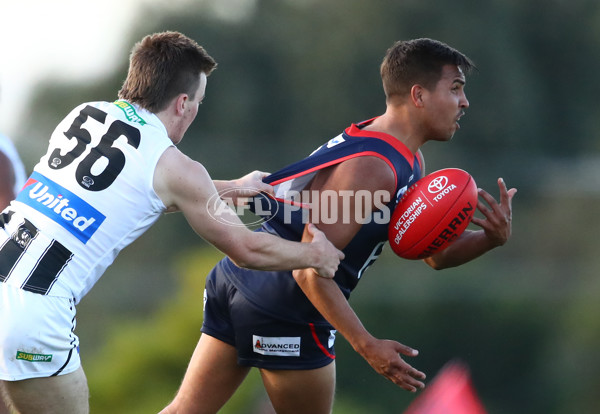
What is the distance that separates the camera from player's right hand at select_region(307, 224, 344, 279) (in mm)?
4035

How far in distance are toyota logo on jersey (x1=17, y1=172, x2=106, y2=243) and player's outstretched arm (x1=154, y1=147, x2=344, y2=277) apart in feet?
0.97

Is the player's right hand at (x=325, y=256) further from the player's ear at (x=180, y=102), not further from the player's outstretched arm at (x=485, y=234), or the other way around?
the player's outstretched arm at (x=485, y=234)

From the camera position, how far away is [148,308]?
15875 mm

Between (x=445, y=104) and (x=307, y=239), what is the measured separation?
3.27 ft

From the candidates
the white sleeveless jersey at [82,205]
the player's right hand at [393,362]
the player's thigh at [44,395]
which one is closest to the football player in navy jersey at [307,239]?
the player's right hand at [393,362]

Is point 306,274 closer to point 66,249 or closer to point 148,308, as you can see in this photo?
point 66,249

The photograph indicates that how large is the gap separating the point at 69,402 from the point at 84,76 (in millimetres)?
21368

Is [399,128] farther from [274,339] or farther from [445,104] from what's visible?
Answer: [274,339]

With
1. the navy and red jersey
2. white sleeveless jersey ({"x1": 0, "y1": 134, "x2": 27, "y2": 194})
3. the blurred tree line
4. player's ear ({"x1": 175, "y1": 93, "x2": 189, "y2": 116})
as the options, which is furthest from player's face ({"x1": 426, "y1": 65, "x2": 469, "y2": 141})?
the blurred tree line

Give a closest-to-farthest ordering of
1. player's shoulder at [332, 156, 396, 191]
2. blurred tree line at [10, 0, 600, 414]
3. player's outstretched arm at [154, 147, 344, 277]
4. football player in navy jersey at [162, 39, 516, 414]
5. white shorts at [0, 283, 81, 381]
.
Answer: white shorts at [0, 283, 81, 381], player's outstretched arm at [154, 147, 344, 277], player's shoulder at [332, 156, 396, 191], football player in navy jersey at [162, 39, 516, 414], blurred tree line at [10, 0, 600, 414]

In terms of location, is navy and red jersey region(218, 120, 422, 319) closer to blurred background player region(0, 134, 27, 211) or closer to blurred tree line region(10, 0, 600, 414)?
blurred background player region(0, 134, 27, 211)

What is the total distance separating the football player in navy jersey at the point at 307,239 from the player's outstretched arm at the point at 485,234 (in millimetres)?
10

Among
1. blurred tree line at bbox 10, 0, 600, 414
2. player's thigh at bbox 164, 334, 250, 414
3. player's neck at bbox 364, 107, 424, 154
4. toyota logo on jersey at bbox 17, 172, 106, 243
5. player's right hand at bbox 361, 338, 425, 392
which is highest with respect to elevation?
player's neck at bbox 364, 107, 424, 154

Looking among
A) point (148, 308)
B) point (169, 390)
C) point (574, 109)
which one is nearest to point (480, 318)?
point (148, 308)
